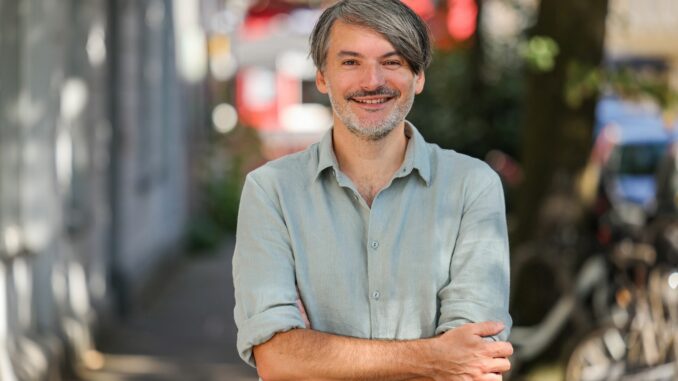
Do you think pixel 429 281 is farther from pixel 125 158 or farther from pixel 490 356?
pixel 125 158

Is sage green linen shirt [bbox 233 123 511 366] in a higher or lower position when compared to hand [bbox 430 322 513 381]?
higher

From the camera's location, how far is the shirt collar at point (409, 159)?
3225mm

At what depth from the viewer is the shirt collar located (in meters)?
3.22

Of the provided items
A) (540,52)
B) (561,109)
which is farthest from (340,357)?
(561,109)

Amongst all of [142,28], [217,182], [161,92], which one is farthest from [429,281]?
[217,182]

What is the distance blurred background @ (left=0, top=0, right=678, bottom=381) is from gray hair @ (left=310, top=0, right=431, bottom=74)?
169 inches

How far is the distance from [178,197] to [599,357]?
11.7 metres

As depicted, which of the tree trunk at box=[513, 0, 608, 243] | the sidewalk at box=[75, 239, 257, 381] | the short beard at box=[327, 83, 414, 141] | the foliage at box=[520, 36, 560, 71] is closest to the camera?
the short beard at box=[327, 83, 414, 141]

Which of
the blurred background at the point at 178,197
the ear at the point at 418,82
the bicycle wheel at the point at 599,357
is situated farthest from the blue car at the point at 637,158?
the ear at the point at 418,82

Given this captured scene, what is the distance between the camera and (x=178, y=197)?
1839 cm

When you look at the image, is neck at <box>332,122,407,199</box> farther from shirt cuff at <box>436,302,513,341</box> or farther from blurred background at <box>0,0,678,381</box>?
blurred background at <box>0,0,678,381</box>

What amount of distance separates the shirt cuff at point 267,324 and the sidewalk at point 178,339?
667 cm

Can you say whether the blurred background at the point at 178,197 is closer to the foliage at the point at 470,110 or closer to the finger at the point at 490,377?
the foliage at the point at 470,110

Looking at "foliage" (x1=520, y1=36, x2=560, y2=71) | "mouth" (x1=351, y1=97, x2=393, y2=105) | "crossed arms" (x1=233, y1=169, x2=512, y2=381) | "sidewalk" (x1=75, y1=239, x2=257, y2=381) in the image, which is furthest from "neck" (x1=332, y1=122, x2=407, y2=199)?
"sidewalk" (x1=75, y1=239, x2=257, y2=381)
